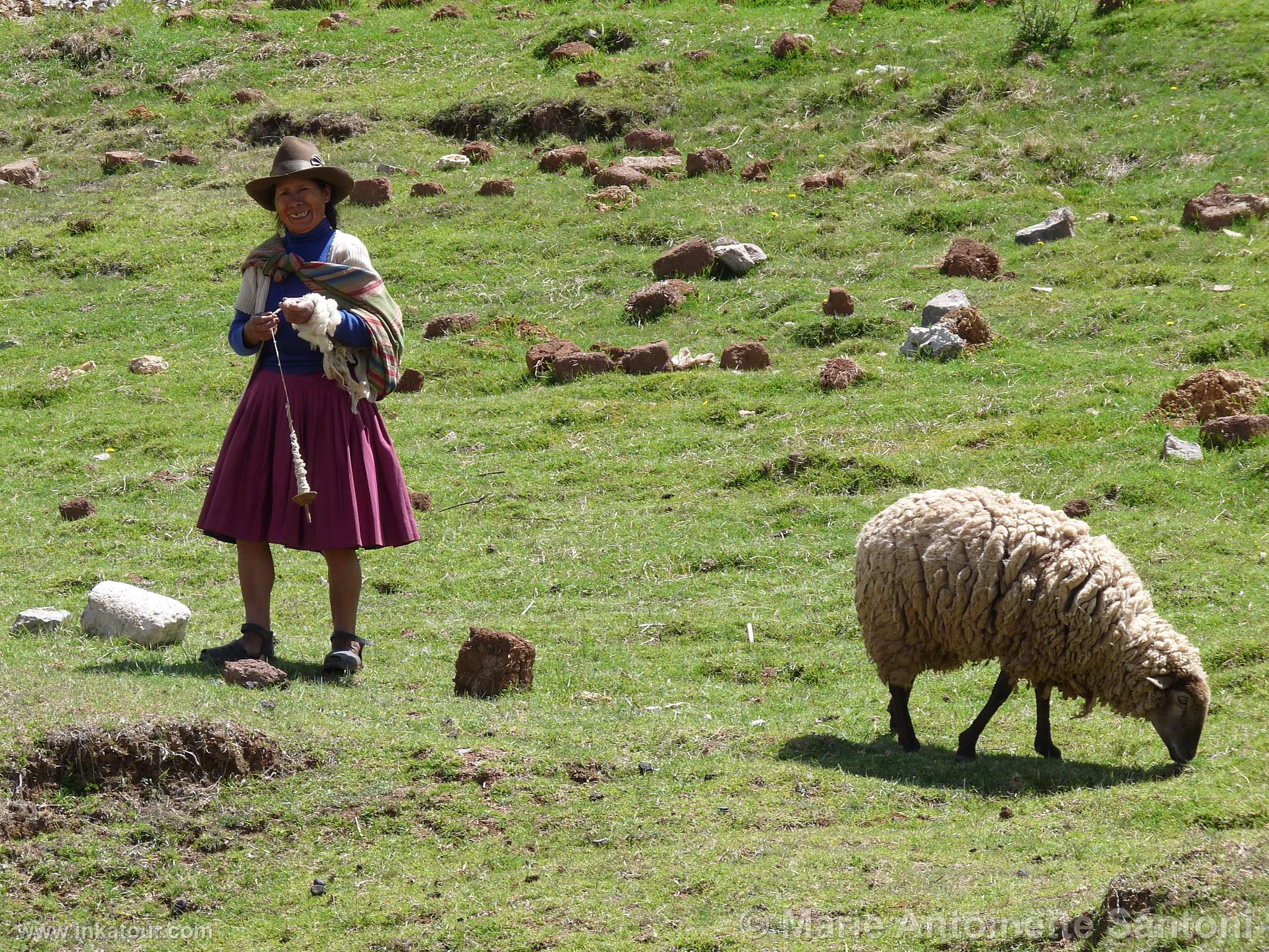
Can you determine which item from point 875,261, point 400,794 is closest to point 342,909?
point 400,794

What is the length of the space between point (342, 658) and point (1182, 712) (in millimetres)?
4658

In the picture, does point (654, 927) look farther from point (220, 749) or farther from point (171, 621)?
point (171, 621)

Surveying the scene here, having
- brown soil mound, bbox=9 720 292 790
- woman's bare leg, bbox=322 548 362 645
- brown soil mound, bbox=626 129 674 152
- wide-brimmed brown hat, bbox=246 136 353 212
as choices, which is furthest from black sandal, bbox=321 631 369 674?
brown soil mound, bbox=626 129 674 152

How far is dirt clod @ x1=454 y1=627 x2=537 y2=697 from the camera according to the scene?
27.8 ft

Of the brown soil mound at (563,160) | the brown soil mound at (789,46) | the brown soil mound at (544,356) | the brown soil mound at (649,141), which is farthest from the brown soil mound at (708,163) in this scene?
the brown soil mound at (544,356)

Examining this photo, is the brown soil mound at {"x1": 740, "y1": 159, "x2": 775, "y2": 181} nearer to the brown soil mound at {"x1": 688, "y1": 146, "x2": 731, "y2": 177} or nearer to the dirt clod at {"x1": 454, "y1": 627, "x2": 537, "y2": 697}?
the brown soil mound at {"x1": 688, "y1": 146, "x2": 731, "y2": 177}

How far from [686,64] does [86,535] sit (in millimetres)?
14754

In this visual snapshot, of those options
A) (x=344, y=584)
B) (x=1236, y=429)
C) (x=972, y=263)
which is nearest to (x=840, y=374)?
(x=972, y=263)

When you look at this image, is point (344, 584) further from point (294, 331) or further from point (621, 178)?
point (621, 178)

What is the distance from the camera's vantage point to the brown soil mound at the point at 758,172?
20.5 m

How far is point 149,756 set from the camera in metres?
6.38

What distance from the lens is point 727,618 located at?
10.3 metres

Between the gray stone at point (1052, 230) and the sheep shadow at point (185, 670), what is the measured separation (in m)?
12.1

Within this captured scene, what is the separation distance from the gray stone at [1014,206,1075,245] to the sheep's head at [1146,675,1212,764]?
36.5ft
